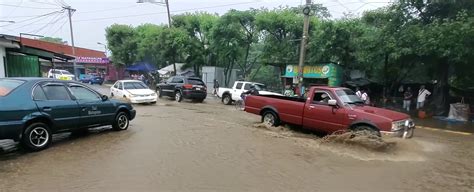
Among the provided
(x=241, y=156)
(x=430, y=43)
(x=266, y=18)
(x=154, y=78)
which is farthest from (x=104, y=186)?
(x=154, y=78)

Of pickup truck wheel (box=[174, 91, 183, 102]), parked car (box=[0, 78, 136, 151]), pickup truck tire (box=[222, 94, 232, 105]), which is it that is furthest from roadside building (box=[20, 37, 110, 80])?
parked car (box=[0, 78, 136, 151])

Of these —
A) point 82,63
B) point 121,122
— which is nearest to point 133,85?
point 121,122

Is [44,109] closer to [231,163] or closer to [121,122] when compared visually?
[121,122]

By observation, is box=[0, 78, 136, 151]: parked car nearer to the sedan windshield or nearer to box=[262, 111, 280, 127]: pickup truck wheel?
box=[262, 111, 280, 127]: pickup truck wheel

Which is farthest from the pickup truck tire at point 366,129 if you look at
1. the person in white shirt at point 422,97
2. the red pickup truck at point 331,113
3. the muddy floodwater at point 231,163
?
the person in white shirt at point 422,97

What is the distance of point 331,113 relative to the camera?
444 inches

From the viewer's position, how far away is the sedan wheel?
11250 mm

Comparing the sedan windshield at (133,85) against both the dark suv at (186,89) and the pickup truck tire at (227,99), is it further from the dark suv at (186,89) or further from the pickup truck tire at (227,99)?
the pickup truck tire at (227,99)

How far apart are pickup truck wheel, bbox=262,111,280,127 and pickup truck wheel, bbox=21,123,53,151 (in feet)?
22.3

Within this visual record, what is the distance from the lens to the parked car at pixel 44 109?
7934mm

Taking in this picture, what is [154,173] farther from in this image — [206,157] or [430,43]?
[430,43]

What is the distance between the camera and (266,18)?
1155 inches

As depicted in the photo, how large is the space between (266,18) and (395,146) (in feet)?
67.8

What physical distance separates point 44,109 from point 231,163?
13.7 feet
